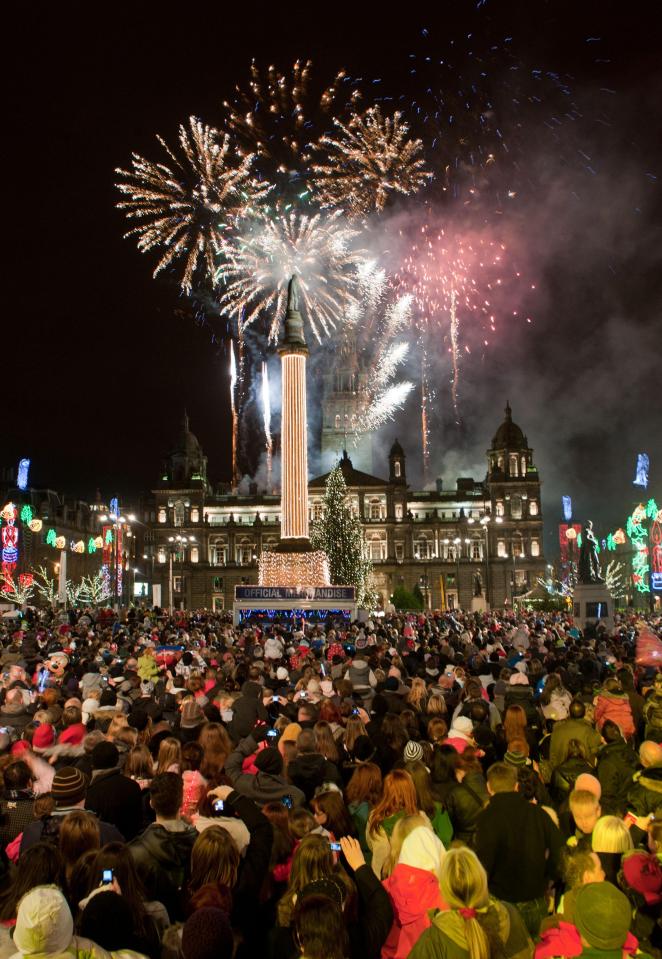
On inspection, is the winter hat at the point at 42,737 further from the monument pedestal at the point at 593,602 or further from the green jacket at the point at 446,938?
the monument pedestal at the point at 593,602

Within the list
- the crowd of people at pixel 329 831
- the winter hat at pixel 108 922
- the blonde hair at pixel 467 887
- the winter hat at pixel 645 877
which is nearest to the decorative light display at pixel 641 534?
the crowd of people at pixel 329 831

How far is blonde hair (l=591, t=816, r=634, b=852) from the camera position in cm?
502

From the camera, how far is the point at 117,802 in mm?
6316

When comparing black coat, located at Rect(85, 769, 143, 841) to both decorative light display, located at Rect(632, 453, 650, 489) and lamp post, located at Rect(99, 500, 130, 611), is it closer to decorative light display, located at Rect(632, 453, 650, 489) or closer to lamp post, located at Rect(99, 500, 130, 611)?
lamp post, located at Rect(99, 500, 130, 611)

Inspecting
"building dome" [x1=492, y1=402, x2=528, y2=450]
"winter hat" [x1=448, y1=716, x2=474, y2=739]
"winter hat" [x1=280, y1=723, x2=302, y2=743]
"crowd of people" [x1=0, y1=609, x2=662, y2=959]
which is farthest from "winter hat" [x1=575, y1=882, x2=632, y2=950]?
"building dome" [x1=492, y1=402, x2=528, y2=450]

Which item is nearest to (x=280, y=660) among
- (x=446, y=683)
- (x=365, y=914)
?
(x=446, y=683)

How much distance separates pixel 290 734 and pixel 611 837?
3804mm

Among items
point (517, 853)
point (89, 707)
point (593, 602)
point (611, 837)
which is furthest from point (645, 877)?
point (593, 602)

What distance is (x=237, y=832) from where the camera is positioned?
5504mm

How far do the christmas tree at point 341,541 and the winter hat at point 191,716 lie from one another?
164 feet

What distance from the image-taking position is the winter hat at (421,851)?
186 inches

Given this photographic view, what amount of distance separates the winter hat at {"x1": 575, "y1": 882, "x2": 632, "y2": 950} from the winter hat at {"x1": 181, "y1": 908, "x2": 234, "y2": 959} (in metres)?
1.69

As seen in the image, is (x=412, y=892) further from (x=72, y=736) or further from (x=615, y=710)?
(x=615, y=710)

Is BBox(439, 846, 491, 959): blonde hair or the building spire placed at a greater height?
the building spire
